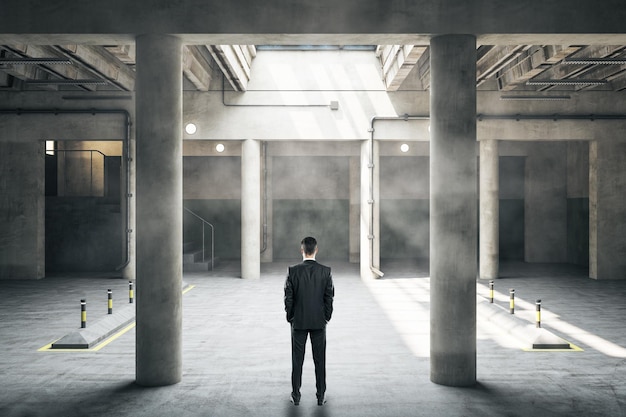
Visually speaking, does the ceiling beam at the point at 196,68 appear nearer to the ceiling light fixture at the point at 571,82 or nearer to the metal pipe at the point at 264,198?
the metal pipe at the point at 264,198

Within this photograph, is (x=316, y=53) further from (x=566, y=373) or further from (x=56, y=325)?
(x=566, y=373)

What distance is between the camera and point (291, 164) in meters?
25.7

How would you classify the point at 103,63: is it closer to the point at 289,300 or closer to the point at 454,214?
the point at 289,300

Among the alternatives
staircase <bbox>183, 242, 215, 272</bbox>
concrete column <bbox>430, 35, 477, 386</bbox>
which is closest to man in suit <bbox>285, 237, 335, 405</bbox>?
concrete column <bbox>430, 35, 477, 386</bbox>

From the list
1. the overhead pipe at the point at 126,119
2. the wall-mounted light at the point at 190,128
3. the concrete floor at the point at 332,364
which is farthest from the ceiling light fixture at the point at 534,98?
the overhead pipe at the point at 126,119

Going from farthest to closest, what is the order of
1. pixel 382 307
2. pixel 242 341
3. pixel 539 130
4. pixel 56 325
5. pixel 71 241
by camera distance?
pixel 71 241 → pixel 539 130 → pixel 382 307 → pixel 56 325 → pixel 242 341

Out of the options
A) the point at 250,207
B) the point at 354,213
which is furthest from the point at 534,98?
the point at 250,207

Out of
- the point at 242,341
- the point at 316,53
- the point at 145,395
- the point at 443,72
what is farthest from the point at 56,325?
the point at 316,53

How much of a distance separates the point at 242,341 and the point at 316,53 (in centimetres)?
1206

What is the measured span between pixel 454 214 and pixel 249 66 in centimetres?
1290

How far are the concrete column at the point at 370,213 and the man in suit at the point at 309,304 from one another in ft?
41.2

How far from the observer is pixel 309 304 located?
6.48m

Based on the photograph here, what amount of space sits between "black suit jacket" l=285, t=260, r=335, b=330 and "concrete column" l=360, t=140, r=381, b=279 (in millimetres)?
12578

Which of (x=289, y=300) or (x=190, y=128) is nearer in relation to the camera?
(x=289, y=300)
